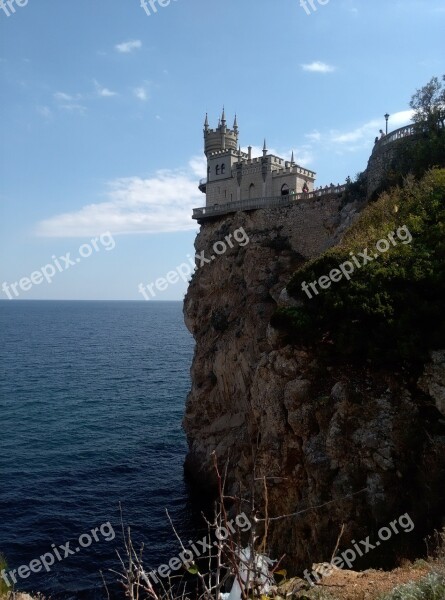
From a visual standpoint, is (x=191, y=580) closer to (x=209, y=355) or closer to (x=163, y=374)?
(x=209, y=355)

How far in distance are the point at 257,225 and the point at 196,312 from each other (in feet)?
23.9

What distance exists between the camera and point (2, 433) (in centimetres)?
3425

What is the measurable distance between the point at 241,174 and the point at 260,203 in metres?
4.26

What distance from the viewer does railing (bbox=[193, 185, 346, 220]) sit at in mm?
28531

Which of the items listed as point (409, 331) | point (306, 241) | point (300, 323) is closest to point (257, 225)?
point (306, 241)

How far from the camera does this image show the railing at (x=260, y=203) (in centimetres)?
2853

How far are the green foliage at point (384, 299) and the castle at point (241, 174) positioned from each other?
44.9 feet

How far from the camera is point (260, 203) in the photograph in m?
31.1

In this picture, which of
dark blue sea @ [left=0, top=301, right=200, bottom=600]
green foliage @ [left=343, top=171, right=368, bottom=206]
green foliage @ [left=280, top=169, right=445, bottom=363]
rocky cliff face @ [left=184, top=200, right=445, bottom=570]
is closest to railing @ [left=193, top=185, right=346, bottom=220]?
green foliage @ [left=343, top=171, right=368, bottom=206]

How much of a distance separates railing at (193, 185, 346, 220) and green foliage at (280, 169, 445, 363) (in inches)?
379

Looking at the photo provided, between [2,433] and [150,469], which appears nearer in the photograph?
[150,469]

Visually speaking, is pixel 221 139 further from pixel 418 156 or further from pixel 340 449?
pixel 340 449

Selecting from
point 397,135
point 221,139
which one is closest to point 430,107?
point 397,135

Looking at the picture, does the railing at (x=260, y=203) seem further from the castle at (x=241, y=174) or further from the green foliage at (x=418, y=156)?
the green foliage at (x=418, y=156)
